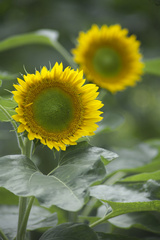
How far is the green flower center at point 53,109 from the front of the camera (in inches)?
26.5

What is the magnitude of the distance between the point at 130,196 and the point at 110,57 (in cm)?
79

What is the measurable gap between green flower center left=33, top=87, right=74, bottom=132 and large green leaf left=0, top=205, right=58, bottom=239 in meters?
0.24

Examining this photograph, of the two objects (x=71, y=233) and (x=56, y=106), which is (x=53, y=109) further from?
(x=71, y=233)

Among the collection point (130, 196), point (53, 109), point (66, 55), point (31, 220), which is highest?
point (66, 55)

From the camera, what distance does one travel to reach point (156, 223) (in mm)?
800

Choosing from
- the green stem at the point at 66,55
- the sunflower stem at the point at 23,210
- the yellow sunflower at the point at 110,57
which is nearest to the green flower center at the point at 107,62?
the yellow sunflower at the point at 110,57

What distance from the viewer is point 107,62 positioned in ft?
4.42

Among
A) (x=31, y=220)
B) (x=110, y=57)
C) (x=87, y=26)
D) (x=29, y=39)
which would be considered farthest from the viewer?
(x=87, y=26)

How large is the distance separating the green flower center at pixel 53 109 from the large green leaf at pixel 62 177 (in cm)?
5

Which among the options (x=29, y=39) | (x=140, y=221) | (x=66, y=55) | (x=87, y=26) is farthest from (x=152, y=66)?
(x=87, y=26)

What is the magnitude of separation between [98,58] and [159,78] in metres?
0.92

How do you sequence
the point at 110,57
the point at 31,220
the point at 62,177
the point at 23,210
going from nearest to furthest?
1. the point at 62,177
2. the point at 23,210
3. the point at 31,220
4. the point at 110,57

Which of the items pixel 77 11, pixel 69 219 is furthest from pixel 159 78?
pixel 69 219

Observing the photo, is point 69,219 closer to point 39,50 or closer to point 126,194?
point 126,194
